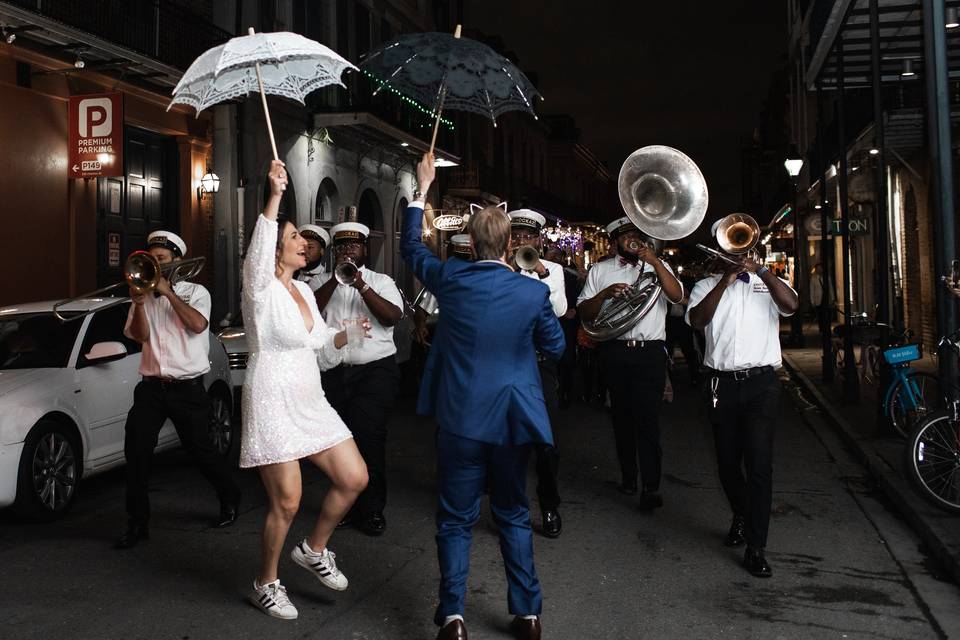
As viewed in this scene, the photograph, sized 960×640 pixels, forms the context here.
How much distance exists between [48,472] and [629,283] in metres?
4.28

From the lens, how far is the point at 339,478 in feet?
15.1

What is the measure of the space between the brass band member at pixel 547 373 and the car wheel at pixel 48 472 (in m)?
3.40

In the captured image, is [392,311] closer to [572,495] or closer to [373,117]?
[572,495]

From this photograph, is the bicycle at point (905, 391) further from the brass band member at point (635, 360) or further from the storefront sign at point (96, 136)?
the storefront sign at point (96, 136)

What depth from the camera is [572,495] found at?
727cm

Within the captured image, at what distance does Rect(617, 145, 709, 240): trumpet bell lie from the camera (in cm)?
624

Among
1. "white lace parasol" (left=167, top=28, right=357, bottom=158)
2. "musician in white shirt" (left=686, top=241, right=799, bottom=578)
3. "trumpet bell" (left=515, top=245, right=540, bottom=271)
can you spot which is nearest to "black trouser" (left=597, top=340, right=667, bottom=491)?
"musician in white shirt" (left=686, top=241, right=799, bottom=578)

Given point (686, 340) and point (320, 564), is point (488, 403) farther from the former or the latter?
point (686, 340)

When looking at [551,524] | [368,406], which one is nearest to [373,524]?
[368,406]

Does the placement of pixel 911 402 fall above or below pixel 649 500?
above

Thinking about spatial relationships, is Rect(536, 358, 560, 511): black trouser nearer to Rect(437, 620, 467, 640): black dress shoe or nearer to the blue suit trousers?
the blue suit trousers

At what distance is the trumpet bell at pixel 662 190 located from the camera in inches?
246

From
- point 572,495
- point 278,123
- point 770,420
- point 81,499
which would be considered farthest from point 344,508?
point 278,123

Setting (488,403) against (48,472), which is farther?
(48,472)
